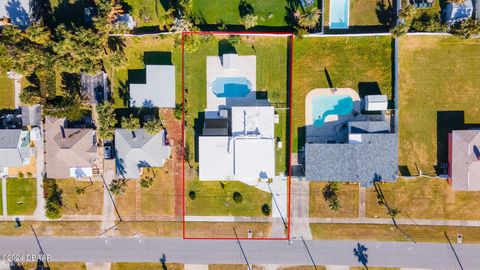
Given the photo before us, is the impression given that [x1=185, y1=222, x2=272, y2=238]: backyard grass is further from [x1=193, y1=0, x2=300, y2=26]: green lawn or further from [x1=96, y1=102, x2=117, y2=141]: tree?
[x1=193, y1=0, x2=300, y2=26]: green lawn

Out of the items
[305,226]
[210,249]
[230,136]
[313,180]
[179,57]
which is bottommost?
[210,249]

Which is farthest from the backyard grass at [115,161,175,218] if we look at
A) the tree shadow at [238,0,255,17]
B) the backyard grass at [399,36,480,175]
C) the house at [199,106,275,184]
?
the backyard grass at [399,36,480,175]

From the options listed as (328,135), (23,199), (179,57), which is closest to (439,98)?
(328,135)

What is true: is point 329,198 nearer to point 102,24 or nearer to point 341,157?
point 341,157

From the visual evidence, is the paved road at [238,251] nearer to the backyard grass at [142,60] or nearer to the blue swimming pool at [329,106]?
the blue swimming pool at [329,106]

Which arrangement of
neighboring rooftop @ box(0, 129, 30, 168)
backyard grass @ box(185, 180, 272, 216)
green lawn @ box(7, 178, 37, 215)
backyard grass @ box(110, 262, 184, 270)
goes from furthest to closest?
green lawn @ box(7, 178, 37, 215)
backyard grass @ box(110, 262, 184, 270)
backyard grass @ box(185, 180, 272, 216)
neighboring rooftop @ box(0, 129, 30, 168)

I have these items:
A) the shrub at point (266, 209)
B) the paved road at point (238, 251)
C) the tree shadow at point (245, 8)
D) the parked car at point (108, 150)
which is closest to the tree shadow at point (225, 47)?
the tree shadow at point (245, 8)

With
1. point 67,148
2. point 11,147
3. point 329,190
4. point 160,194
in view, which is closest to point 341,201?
point 329,190

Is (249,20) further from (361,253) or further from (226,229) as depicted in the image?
(361,253)
